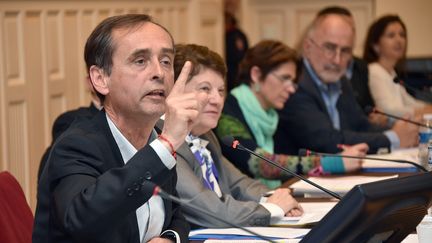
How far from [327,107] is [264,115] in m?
0.71

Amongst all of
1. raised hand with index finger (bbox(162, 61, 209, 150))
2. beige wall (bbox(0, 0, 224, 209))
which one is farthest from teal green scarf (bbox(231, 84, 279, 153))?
raised hand with index finger (bbox(162, 61, 209, 150))

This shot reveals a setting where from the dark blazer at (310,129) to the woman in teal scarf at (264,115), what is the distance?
21cm

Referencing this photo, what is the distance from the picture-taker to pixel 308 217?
2.76m

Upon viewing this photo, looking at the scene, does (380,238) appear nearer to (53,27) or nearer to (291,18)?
(53,27)

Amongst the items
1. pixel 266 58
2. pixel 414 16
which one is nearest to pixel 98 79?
pixel 266 58

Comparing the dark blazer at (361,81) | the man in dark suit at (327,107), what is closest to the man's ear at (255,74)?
the man in dark suit at (327,107)

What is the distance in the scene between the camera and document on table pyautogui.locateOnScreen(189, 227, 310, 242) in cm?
246

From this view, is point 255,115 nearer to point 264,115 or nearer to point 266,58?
point 264,115

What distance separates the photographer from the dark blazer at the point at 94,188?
74.2 inches

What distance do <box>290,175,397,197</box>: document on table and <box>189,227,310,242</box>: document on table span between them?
0.58 m

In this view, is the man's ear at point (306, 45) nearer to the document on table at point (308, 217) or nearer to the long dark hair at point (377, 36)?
the long dark hair at point (377, 36)

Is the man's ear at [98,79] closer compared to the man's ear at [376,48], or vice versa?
the man's ear at [98,79]

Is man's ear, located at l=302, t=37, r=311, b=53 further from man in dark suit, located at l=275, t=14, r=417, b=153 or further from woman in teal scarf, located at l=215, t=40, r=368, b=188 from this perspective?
woman in teal scarf, located at l=215, t=40, r=368, b=188

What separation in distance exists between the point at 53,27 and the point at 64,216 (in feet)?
9.63
